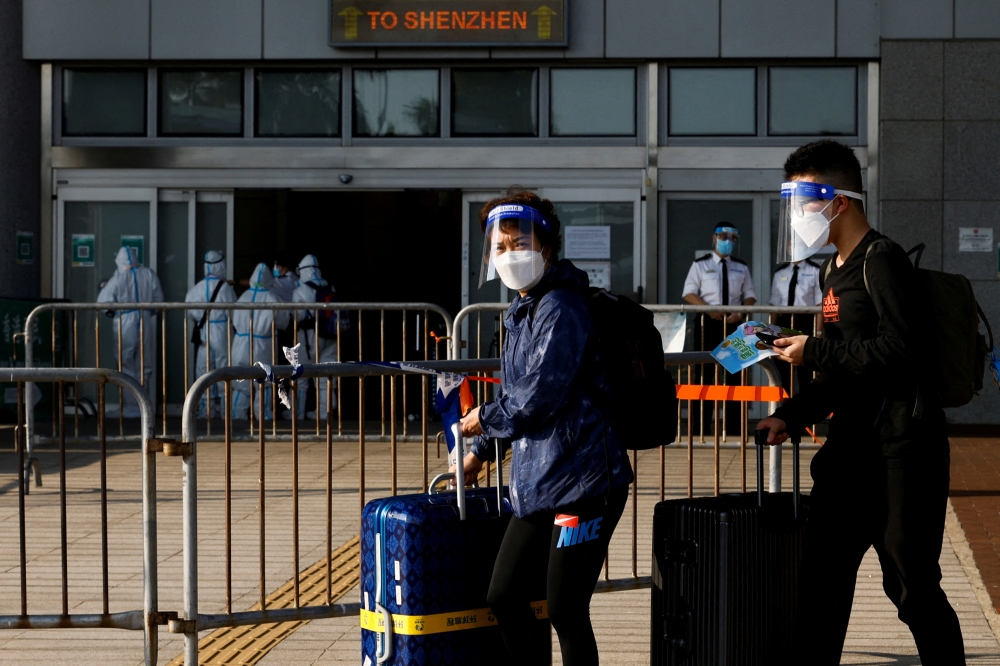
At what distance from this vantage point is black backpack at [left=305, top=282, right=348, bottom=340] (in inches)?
462

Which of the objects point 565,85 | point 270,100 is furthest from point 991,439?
point 270,100

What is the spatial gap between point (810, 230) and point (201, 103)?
37.6 ft

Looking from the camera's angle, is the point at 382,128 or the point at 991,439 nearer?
the point at 991,439

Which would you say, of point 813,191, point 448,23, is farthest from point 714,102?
point 813,191

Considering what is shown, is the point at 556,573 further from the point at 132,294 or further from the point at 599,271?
the point at 132,294

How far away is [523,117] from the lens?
14.2 m

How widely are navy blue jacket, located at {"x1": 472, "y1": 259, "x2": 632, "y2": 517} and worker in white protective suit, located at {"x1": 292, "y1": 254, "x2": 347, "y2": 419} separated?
792 centimetres

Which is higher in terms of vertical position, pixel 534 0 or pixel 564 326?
pixel 534 0

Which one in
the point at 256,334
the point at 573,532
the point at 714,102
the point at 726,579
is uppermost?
the point at 714,102

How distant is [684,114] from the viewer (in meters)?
14.1

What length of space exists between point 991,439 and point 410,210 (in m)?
8.23

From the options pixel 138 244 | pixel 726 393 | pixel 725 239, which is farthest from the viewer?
pixel 138 244

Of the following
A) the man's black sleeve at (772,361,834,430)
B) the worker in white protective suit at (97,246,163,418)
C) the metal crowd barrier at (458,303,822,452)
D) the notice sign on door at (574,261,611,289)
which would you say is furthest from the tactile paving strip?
the worker in white protective suit at (97,246,163,418)

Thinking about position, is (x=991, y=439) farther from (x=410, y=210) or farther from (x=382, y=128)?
(x=410, y=210)
